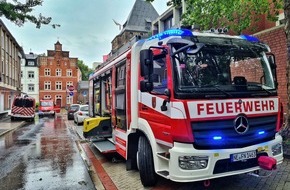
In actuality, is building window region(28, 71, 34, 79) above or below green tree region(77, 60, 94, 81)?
below

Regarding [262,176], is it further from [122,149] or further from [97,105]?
[97,105]

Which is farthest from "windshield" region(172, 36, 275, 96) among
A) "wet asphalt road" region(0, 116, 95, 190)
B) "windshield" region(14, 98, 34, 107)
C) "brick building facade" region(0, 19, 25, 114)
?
"brick building facade" region(0, 19, 25, 114)

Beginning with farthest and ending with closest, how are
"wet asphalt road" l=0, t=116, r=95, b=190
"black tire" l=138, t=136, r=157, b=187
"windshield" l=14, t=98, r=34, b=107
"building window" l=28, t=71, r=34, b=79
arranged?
1. "building window" l=28, t=71, r=34, b=79
2. "windshield" l=14, t=98, r=34, b=107
3. "wet asphalt road" l=0, t=116, r=95, b=190
4. "black tire" l=138, t=136, r=157, b=187

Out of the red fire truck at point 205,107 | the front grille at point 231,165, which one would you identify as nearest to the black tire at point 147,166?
the red fire truck at point 205,107

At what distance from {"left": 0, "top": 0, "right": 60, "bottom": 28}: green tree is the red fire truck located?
7363 millimetres

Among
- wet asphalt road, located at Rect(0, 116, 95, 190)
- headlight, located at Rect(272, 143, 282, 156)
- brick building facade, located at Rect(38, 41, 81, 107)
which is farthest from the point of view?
brick building facade, located at Rect(38, 41, 81, 107)

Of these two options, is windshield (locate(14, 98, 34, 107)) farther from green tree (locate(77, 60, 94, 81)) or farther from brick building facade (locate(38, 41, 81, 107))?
green tree (locate(77, 60, 94, 81))

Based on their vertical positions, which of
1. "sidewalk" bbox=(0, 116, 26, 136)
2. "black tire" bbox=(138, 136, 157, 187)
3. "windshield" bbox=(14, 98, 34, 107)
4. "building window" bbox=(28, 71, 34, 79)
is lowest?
"sidewalk" bbox=(0, 116, 26, 136)

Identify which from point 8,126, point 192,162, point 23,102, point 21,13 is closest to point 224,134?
point 192,162

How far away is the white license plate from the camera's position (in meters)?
4.36

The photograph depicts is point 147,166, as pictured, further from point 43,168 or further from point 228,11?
point 228,11

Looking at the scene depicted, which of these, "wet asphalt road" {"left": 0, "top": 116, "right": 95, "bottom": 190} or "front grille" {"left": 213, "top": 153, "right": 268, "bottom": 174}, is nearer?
"front grille" {"left": 213, "top": 153, "right": 268, "bottom": 174}

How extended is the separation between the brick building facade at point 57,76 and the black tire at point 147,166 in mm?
60169

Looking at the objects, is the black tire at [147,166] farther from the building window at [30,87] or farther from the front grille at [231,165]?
the building window at [30,87]
